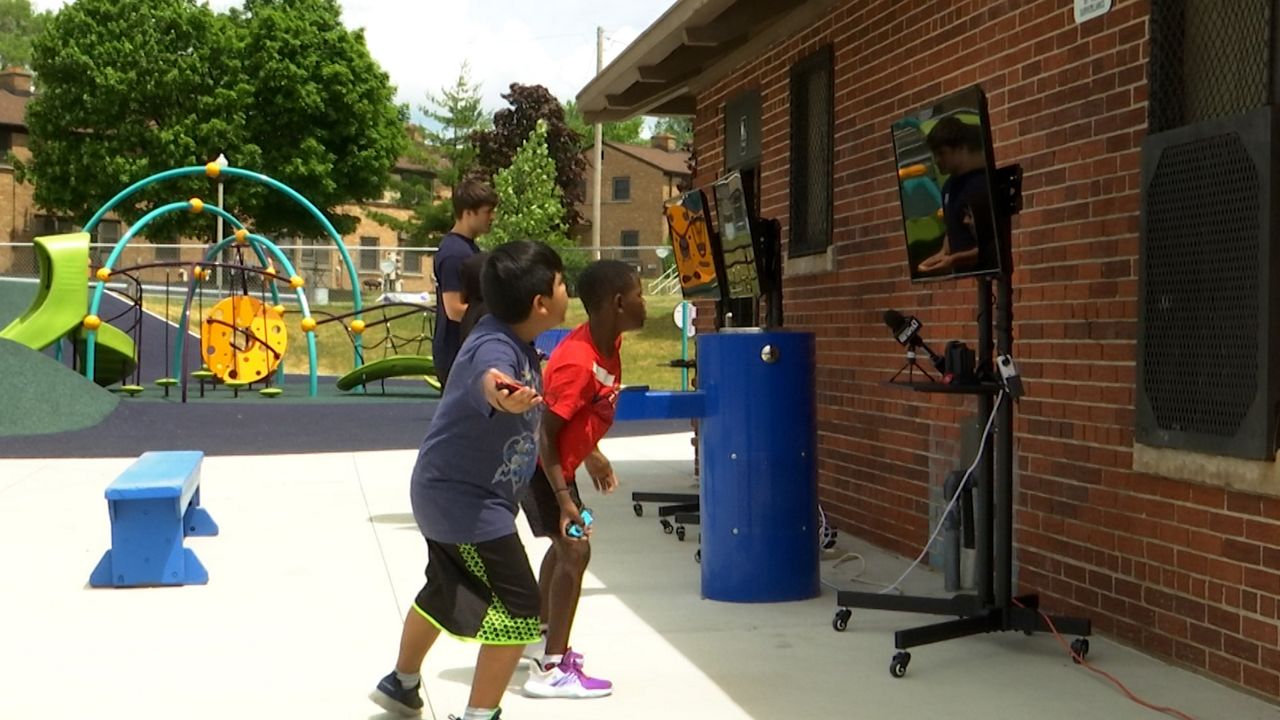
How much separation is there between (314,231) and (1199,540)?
49730mm

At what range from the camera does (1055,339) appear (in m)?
6.31

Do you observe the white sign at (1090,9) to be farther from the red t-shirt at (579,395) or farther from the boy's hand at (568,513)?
the boy's hand at (568,513)

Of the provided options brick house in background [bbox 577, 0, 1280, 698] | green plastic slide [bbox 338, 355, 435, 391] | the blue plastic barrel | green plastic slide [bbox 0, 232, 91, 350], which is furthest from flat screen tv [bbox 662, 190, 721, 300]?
green plastic slide [bbox 0, 232, 91, 350]

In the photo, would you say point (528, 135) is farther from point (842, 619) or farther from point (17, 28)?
Answer: point (842, 619)

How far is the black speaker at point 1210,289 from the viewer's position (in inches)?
189

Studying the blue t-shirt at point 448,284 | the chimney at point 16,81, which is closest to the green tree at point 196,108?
the chimney at point 16,81

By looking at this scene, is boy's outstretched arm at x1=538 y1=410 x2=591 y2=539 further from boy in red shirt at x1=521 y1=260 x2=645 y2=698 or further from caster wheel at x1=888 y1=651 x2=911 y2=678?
caster wheel at x1=888 y1=651 x2=911 y2=678

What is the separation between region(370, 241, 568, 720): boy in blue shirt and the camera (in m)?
4.27

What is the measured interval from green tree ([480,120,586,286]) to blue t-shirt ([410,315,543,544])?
4622cm

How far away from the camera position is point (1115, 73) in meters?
5.86

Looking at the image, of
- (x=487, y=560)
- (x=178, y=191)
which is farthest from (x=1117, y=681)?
(x=178, y=191)

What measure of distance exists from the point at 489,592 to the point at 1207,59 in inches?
131

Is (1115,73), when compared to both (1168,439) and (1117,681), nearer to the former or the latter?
(1168,439)

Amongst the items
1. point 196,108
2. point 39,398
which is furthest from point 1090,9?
point 196,108
